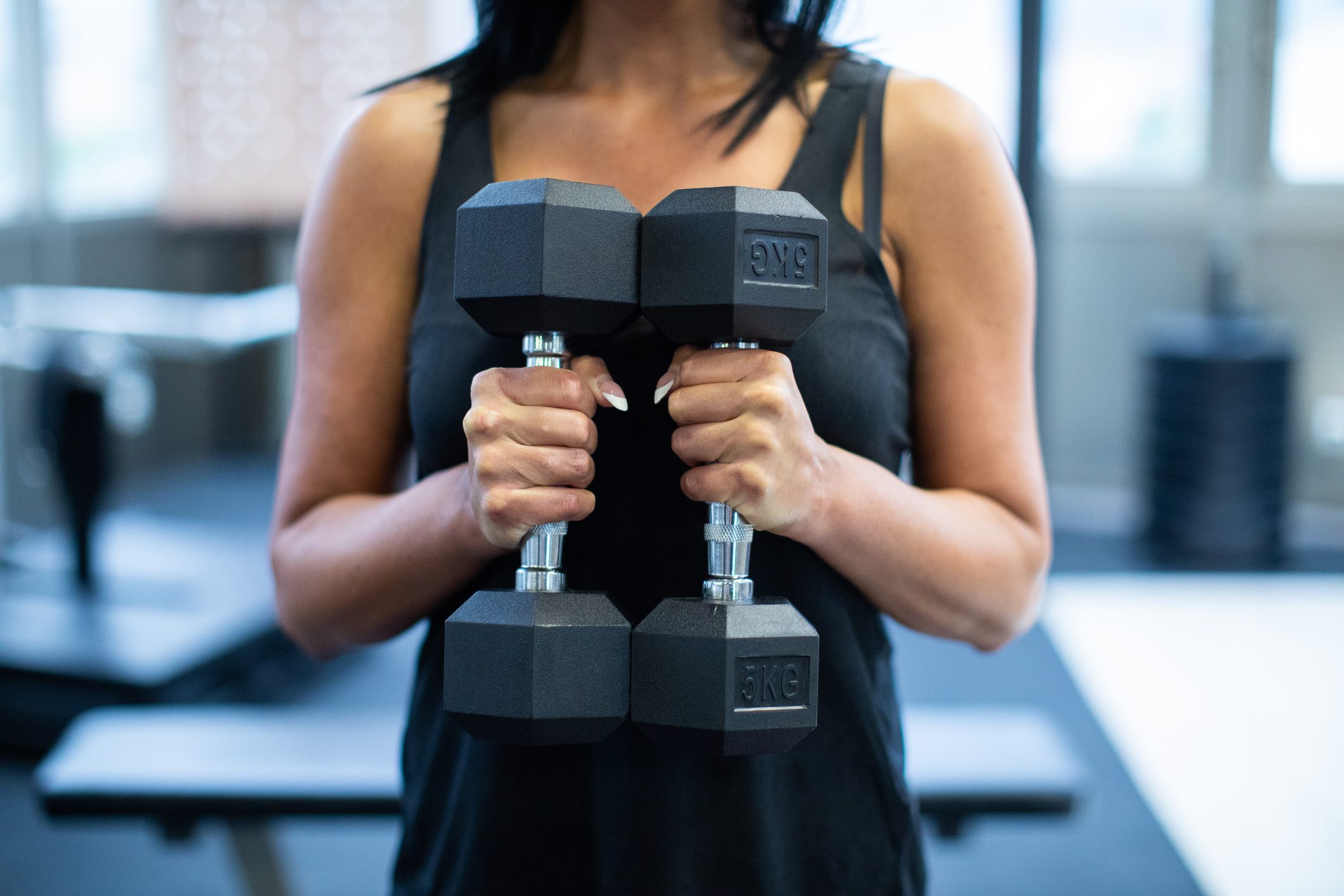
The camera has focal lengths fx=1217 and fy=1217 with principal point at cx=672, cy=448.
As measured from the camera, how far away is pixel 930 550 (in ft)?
2.83

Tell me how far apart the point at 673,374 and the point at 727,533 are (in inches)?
4.0

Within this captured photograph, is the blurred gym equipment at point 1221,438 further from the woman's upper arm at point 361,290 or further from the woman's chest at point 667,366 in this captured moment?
the woman's upper arm at point 361,290

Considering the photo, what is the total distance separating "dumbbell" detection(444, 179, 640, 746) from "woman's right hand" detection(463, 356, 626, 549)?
18 millimetres

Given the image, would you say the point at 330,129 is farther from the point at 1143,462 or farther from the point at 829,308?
the point at 829,308

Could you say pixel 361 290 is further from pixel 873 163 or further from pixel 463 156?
pixel 873 163

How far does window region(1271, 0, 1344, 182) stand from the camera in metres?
4.47

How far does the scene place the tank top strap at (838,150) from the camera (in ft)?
2.83

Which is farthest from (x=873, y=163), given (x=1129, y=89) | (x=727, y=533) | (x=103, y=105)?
(x=103, y=105)

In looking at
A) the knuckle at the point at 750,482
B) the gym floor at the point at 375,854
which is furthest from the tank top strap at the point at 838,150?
the gym floor at the point at 375,854

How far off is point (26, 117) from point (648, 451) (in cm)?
430

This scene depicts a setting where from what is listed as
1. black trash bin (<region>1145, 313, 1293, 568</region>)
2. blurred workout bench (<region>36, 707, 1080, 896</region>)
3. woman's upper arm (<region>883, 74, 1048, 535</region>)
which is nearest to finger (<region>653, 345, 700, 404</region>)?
woman's upper arm (<region>883, 74, 1048, 535</region>)

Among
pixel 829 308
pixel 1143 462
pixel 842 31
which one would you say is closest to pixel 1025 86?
pixel 1143 462

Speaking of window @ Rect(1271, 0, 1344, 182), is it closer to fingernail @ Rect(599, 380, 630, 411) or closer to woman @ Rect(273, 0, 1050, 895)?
woman @ Rect(273, 0, 1050, 895)

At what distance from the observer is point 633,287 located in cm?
74
